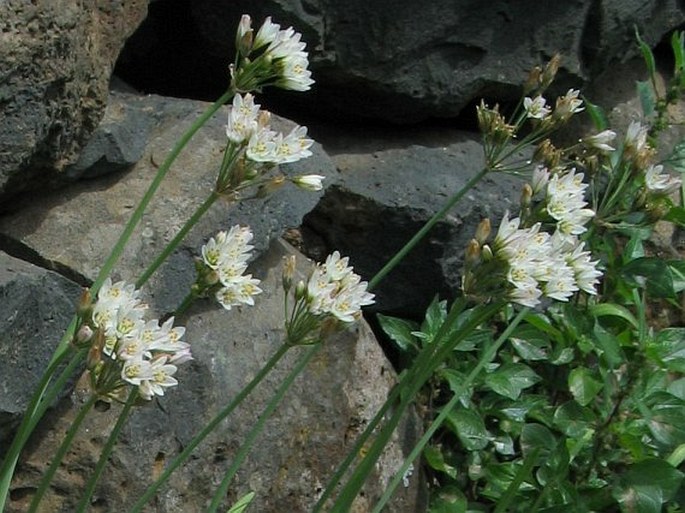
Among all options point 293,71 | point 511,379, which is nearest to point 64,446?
point 293,71

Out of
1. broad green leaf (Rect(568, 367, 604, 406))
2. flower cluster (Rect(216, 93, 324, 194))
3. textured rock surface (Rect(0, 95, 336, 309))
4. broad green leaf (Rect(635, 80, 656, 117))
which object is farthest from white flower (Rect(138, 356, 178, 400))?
broad green leaf (Rect(635, 80, 656, 117))

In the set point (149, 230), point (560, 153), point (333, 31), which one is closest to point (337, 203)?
point (333, 31)

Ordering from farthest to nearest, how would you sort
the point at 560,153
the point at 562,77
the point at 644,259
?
the point at 562,77 < the point at 644,259 < the point at 560,153

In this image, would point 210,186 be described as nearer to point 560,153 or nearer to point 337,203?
point 337,203

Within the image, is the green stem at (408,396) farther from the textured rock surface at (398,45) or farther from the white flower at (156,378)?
the textured rock surface at (398,45)

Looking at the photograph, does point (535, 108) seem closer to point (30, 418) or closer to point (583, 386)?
point (583, 386)
